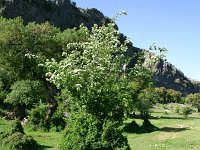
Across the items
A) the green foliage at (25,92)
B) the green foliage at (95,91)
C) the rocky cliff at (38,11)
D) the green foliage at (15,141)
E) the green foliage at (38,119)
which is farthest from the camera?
the rocky cliff at (38,11)

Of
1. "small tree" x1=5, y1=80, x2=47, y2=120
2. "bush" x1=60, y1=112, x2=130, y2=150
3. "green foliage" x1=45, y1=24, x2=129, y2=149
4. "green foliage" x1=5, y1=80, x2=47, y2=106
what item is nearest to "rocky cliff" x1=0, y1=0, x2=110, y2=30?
"small tree" x1=5, y1=80, x2=47, y2=120

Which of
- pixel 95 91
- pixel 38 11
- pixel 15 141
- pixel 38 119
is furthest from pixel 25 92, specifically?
pixel 38 11

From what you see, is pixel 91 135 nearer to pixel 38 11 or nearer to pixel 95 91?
pixel 95 91

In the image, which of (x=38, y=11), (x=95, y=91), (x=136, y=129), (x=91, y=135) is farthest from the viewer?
(x=38, y=11)

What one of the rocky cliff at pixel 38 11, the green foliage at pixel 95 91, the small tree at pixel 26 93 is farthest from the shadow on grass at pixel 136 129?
the rocky cliff at pixel 38 11

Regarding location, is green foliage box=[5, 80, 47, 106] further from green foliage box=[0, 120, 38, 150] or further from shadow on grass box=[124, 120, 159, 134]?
green foliage box=[0, 120, 38, 150]

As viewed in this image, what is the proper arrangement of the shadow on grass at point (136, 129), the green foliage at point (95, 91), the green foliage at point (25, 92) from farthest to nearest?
1. the shadow on grass at point (136, 129)
2. the green foliage at point (25, 92)
3. the green foliage at point (95, 91)

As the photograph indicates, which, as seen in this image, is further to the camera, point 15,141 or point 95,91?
point 15,141

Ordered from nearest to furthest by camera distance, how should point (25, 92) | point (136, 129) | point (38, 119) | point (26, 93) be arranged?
point (38, 119) < point (25, 92) < point (26, 93) < point (136, 129)

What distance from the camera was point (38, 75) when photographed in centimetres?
5769

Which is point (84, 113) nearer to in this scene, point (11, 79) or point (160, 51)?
point (160, 51)

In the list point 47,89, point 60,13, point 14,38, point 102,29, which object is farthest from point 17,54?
point 60,13

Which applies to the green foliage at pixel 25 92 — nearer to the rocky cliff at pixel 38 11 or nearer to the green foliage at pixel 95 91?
the green foliage at pixel 95 91

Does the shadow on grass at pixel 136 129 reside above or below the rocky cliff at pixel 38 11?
below
